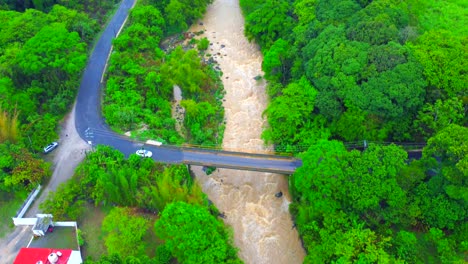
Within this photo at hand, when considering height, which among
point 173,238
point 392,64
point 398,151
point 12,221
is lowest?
point 12,221

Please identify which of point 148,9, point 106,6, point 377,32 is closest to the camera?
point 377,32

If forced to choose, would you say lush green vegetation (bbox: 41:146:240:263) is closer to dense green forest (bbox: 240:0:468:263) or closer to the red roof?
the red roof

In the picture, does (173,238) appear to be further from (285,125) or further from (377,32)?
(377,32)

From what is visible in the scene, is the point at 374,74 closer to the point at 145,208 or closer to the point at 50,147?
the point at 145,208

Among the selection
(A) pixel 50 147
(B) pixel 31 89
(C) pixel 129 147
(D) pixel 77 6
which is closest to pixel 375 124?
(C) pixel 129 147

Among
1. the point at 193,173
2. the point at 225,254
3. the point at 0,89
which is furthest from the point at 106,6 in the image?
the point at 225,254

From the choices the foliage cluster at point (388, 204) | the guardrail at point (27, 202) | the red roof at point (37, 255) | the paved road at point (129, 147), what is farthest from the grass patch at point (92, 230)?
the foliage cluster at point (388, 204)
